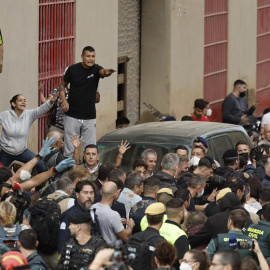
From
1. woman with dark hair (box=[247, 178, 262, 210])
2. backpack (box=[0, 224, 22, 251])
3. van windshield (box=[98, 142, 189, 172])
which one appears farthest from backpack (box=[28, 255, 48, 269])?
van windshield (box=[98, 142, 189, 172])

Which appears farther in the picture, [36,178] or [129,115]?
[129,115]

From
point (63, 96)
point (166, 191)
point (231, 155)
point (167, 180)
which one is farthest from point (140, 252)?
point (63, 96)

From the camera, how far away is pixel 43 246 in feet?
40.5

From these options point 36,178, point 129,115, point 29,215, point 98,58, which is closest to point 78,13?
point 98,58

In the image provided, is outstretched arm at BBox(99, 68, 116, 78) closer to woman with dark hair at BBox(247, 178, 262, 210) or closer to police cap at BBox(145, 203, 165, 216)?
woman with dark hair at BBox(247, 178, 262, 210)

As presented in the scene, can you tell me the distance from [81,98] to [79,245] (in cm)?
648

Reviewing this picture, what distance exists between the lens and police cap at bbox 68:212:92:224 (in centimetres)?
1159

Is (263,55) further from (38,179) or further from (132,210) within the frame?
(132,210)

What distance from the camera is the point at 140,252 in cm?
1159

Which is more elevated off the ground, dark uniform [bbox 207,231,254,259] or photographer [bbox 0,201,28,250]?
photographer [bbox 0,201,28,250]

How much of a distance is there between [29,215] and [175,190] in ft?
8.21

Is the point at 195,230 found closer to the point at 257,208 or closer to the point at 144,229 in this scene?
the point at 144,229

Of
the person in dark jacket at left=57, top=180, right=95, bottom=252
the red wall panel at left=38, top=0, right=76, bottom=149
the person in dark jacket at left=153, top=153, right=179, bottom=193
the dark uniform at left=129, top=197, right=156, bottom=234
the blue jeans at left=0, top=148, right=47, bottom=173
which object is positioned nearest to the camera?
the person in dark jacket at left=57, top=180, right=95, bottom=252

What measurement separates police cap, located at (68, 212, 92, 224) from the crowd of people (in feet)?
0.04
